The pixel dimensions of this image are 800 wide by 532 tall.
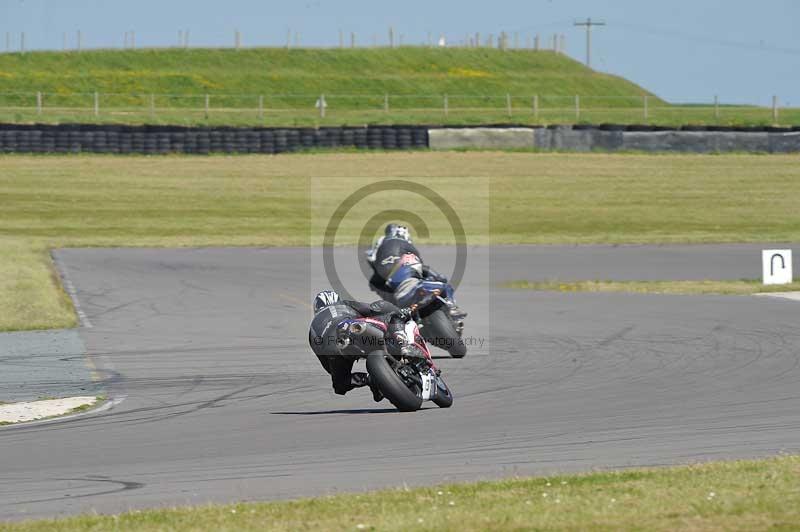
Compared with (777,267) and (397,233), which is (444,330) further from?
(777,267)

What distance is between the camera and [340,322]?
12.1 metres

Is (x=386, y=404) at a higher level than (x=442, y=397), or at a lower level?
lower

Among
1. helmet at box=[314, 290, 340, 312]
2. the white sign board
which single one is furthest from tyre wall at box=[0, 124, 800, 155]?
helmet at box=[314, 290, 340, 312]

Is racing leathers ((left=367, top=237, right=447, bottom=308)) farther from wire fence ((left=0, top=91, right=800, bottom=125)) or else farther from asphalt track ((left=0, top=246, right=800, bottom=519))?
wire fence ((left=0, top=91, right=800, bottom=125))

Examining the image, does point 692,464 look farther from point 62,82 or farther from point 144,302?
point 62,82

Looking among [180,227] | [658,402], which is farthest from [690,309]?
[180,227]

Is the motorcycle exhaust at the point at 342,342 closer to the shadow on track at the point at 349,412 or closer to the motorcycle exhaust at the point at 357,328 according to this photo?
the motorcycle exhaust at the point at 357,328

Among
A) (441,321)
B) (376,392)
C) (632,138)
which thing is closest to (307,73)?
(632,138)

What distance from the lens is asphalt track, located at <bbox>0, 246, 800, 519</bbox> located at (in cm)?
958

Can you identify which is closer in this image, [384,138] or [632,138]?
[384,138]

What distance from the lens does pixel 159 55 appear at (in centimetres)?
9462

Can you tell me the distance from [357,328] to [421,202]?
34.4 metres

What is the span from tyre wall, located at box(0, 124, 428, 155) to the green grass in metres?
22.7

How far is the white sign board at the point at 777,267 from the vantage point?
973 inches
